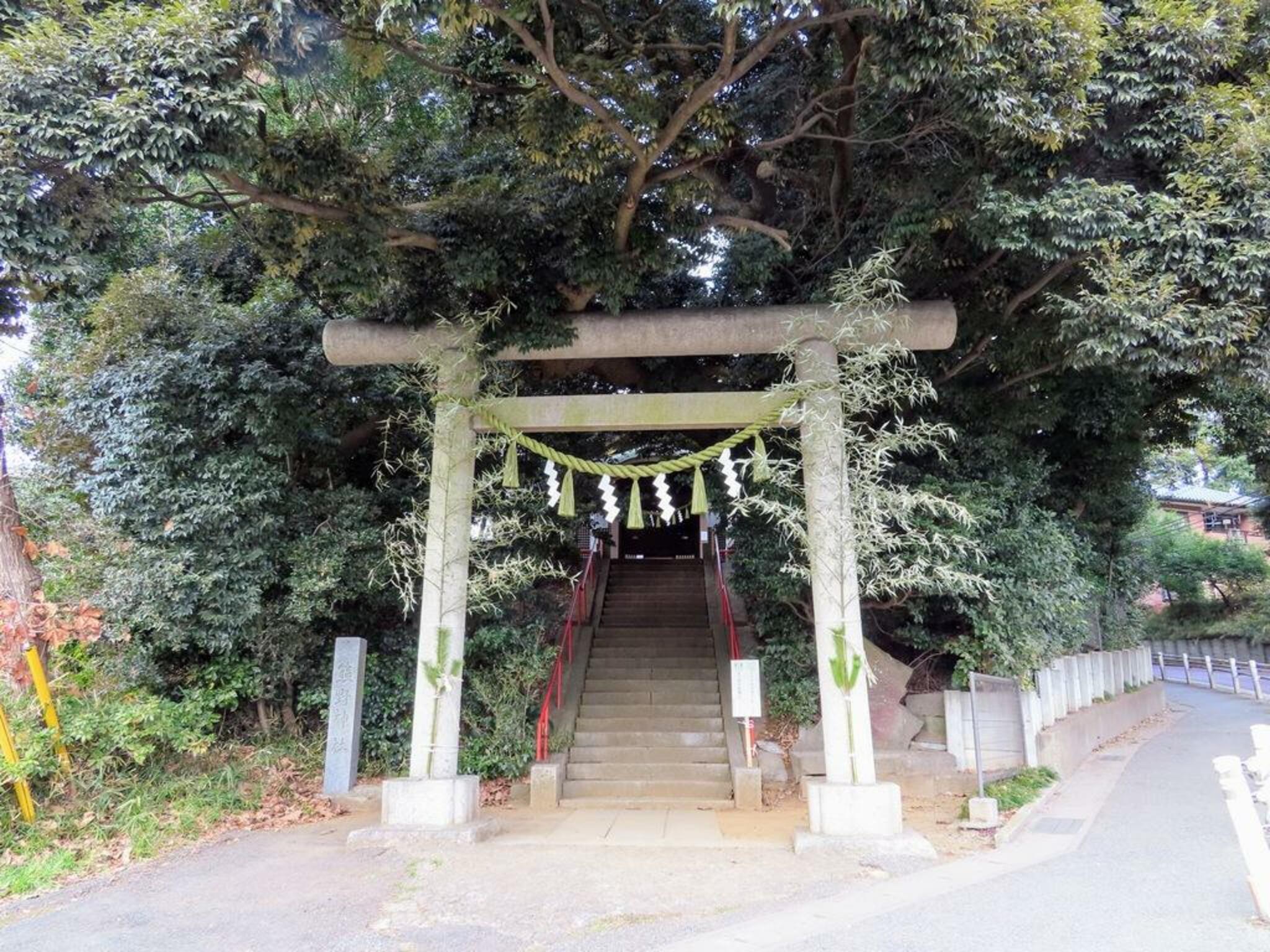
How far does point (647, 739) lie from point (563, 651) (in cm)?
182

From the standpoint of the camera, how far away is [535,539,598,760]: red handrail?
8.30m

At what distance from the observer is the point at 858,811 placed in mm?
5812

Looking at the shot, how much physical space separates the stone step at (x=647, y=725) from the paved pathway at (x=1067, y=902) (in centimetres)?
355

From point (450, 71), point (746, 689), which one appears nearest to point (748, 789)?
point (746, 689)

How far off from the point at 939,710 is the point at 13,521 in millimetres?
9774

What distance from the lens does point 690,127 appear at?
21.5ft

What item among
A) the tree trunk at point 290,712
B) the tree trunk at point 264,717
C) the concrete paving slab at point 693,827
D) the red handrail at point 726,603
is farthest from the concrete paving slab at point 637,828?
the tree trunk at point 264,717

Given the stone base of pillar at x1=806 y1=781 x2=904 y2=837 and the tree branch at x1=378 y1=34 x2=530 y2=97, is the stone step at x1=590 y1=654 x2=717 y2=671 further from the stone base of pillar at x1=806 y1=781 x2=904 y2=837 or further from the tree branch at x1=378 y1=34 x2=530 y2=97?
the tree branch at x1=378 y1=34 x2=530 y2=97

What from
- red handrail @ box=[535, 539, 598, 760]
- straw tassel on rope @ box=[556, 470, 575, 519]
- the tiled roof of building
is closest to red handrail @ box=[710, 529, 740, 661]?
red handrail @ box=[535, 539, 598, 760]

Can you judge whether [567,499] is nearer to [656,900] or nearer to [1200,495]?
[656,900]

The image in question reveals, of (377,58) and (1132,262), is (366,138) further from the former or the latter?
(1132,262)

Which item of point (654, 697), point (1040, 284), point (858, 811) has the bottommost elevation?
point (858, 811)

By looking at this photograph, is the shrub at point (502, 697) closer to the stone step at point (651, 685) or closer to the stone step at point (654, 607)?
the stone step at point (651, 685)

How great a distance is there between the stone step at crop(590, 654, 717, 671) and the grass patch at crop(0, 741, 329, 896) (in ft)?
12.0
